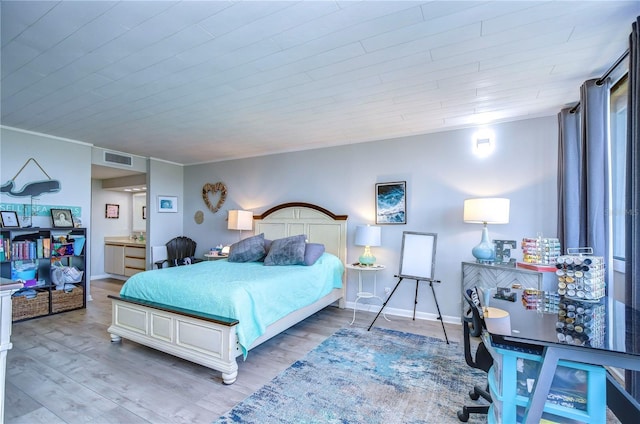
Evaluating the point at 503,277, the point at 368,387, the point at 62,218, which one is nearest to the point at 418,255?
the point at 503,277

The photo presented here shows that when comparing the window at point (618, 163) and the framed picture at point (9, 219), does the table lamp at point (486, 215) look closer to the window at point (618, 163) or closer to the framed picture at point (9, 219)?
the window at point (618, 163)

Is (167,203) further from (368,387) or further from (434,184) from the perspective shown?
(368,387)

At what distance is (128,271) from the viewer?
6.24 metres

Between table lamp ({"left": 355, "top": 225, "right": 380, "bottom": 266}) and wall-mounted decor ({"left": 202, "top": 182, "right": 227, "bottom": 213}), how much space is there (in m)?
3.01

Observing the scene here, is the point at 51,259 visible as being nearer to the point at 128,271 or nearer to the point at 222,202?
the point at 128,271

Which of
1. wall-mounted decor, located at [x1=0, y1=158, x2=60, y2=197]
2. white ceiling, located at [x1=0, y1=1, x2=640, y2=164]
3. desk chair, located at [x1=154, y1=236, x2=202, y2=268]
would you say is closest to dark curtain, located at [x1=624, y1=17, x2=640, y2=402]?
white ceiling, located at [x1=0, y1=1, x2=640, y2=164]

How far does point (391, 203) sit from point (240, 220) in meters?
2.55

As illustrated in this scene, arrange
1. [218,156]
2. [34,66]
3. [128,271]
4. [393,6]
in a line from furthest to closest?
[128,271]
[218,156]
[34,66]
[393,6]

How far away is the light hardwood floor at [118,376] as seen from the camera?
1983 mm

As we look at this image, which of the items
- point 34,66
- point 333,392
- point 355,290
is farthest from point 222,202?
point 333,392

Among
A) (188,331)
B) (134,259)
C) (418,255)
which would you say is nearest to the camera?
(188,331)

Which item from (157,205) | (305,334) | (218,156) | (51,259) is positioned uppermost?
(218,156)

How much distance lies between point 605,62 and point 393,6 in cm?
183

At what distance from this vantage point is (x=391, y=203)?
4105 millimetres
